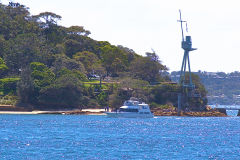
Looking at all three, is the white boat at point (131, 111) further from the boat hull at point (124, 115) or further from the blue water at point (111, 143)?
the blue water at point (111, 143)

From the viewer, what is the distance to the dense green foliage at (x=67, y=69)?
128500 mm

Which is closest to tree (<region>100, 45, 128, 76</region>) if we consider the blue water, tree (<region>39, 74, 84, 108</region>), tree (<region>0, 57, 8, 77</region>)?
tree (<region>0, 57, 8, 77</region>)

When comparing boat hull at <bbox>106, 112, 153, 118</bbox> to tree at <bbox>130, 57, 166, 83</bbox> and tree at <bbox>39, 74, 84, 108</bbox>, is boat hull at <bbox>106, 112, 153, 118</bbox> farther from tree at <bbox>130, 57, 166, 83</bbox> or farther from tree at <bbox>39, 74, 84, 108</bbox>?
tree at <bbox>130, 57, 166, 83</bbox>

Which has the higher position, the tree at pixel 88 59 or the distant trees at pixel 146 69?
the tree at pixel 88 59

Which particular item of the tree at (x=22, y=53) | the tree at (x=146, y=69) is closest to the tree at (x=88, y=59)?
the tree at (x=146, y=69)

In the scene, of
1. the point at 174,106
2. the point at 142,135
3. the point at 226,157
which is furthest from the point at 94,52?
the point at 226,157

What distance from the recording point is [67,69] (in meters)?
145

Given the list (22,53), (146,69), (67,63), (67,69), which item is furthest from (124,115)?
(22,53)

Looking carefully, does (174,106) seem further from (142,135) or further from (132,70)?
(142,135)

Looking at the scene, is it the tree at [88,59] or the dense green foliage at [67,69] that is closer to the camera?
the dense green foliage at [67,69]

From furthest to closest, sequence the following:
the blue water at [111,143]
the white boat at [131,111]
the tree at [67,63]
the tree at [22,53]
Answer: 1. the tree at [67,63]
2. the tree at [22,53]
3. the white boat at [131,111]
4. the blue water at [111,143]

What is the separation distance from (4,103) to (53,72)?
22.7 metres

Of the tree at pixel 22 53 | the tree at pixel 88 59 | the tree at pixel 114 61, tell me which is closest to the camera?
the tree at pixel 22 53

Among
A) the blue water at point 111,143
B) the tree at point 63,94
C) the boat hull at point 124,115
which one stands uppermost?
the tree at point 63,94
